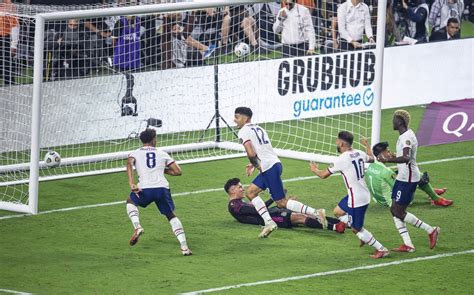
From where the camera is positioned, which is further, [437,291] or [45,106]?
[45,106]

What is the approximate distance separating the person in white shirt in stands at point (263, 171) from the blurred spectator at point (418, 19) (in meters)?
12.3

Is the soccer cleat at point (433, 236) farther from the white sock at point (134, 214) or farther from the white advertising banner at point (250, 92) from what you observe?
the white advertising banner at point (250, 92)

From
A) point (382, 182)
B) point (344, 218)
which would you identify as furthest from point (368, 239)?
point (382, 182)

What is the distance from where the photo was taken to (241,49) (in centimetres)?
2544

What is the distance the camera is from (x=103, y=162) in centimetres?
2398

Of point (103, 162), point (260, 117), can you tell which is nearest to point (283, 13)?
point (260, 117)

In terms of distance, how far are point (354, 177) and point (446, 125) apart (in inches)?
355

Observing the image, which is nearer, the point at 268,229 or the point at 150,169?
the point at 150,169

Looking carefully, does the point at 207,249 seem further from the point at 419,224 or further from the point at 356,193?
the point at 419,224

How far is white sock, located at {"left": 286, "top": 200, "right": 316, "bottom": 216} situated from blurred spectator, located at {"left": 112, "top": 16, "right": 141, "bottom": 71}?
236 inches

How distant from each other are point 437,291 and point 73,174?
29.4ft

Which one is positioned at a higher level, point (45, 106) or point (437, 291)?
point (45, 106)

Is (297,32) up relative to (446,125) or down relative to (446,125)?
up

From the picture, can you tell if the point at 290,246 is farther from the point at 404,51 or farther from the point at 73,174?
the point at 404,51
